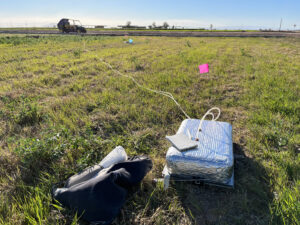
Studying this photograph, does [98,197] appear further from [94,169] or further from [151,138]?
[151,138]

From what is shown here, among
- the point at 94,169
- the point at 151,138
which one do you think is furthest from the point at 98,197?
the point at 151,138

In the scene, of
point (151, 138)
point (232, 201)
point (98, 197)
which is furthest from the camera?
point (151, 138)

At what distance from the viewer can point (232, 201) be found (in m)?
1.64

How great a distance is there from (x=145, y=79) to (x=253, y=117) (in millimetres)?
2823

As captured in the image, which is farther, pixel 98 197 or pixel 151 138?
pixel 151 138

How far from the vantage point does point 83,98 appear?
3.90m

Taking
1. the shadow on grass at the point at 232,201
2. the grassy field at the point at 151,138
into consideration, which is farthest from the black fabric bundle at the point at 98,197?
the shadow on grass at the point at 232,201

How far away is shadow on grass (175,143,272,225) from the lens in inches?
59.2

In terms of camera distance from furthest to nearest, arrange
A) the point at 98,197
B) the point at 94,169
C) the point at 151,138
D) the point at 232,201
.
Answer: the point at 151,138 < the point at 94,169 < the point at 232,201 < the point at 98,197

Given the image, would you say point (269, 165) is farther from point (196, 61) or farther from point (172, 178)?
point (196, 61)

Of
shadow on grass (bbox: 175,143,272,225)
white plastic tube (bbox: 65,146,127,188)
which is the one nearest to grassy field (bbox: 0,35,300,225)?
shadow on grass (bbox: 175,143,272,225)

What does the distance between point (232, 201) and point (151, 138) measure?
1.25 m

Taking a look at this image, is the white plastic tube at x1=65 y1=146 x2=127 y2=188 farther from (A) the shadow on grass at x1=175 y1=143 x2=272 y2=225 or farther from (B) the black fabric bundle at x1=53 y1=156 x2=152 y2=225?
(A) the shadow on grass at x1=175 y1=143 x2=272 y2=225

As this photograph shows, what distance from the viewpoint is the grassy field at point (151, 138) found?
1.56m
